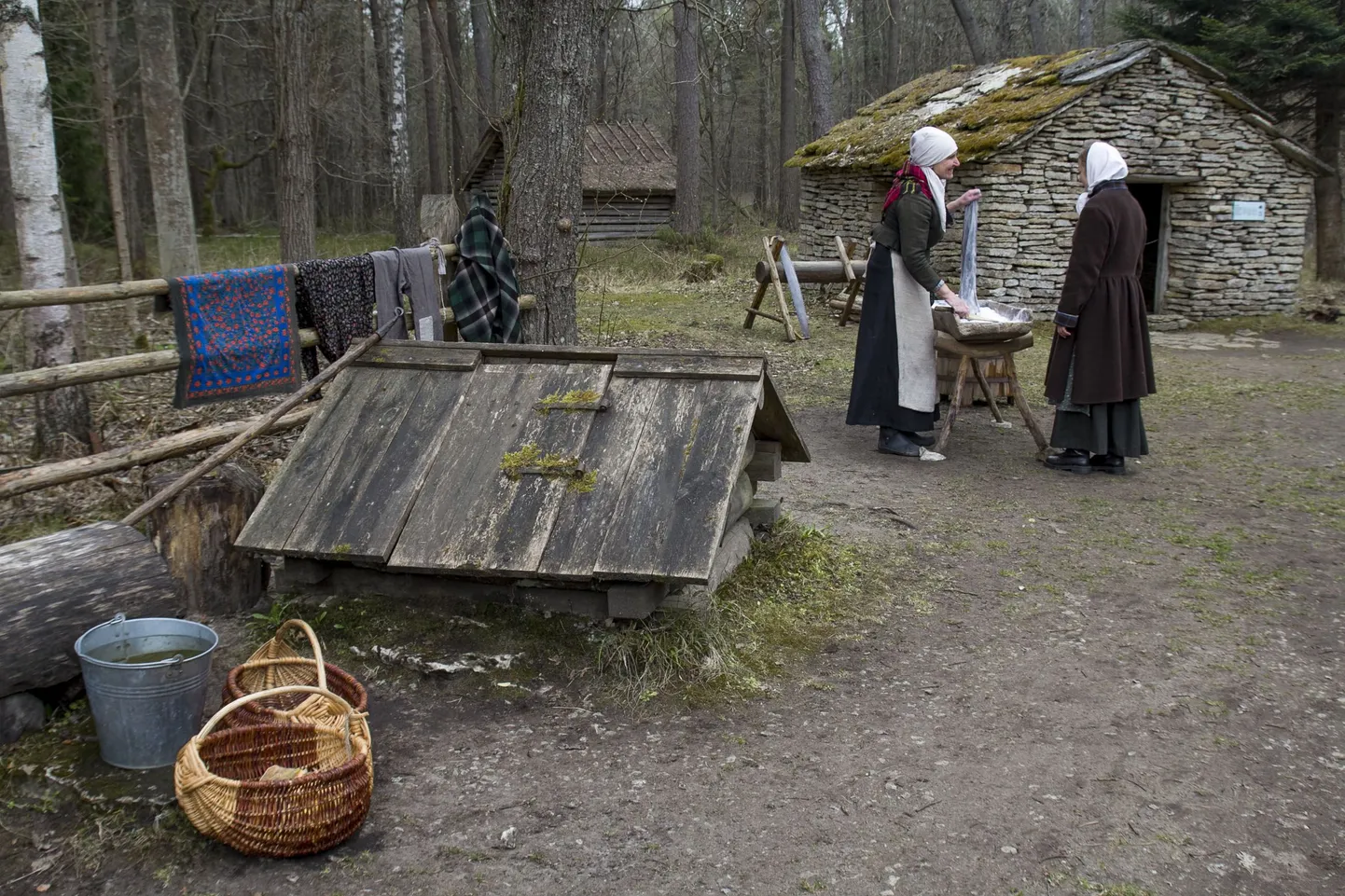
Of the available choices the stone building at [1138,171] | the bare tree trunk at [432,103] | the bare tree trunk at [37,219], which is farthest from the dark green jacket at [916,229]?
the bare tree trunk at [432,103]

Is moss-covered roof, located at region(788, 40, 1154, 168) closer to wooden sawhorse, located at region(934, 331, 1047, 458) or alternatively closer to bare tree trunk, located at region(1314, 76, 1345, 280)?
bare tree trunk, located at region(1314, 76, 1345, 280)

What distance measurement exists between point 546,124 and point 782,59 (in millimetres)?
20753

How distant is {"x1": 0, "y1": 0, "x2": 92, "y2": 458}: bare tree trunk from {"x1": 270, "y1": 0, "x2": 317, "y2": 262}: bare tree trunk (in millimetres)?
5409

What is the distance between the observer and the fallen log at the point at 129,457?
176 inches

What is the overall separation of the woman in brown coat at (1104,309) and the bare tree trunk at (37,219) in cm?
593

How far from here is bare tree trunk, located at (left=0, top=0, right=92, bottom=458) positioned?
20.0 feet

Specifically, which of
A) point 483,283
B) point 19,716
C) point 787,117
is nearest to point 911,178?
point 483,283

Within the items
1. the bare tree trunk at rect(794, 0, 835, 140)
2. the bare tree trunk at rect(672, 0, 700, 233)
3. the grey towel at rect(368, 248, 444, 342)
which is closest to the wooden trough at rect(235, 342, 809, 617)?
the grey towel at rect(368, 248, 444, 342)

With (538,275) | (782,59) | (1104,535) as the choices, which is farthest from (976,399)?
(782,59)

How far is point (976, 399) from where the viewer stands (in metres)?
8.94

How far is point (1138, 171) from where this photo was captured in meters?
13.1

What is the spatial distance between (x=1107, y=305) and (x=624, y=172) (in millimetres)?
16410

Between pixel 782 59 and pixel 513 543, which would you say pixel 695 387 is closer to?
pixel 513 543

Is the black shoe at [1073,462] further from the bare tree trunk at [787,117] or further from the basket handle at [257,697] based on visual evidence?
the bare tree trunk at [787,117]
